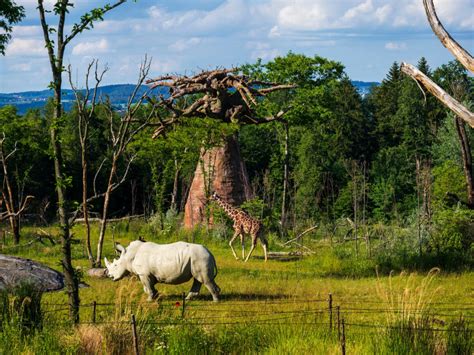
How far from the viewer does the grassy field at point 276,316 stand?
9977mm

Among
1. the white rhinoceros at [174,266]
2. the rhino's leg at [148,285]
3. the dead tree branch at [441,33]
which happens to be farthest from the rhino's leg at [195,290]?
the dead tree branch at [441,33]

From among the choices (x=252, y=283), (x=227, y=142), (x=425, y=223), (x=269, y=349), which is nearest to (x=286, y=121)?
(x=227, y=142)

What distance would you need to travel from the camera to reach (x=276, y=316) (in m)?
13.1

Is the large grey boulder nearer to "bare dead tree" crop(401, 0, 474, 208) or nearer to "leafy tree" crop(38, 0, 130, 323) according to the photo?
"leafy tree" crop(38, 0, 130, 323)

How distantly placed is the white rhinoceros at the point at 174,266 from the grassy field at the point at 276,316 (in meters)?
0.38

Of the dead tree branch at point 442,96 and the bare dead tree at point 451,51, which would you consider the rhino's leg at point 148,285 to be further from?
the bare dead tree at point 451,51

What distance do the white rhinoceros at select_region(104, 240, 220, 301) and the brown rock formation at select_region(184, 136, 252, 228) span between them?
13.3 m

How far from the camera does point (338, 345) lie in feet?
32.6

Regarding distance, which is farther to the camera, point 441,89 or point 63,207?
point 63,207

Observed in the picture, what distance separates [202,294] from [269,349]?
6.63m

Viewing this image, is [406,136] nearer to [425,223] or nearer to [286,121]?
[286,121]

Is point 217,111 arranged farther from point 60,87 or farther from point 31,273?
point 60,87

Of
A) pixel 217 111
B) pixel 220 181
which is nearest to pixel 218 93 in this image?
pixel 217 111

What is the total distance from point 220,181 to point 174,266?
14.4 m
